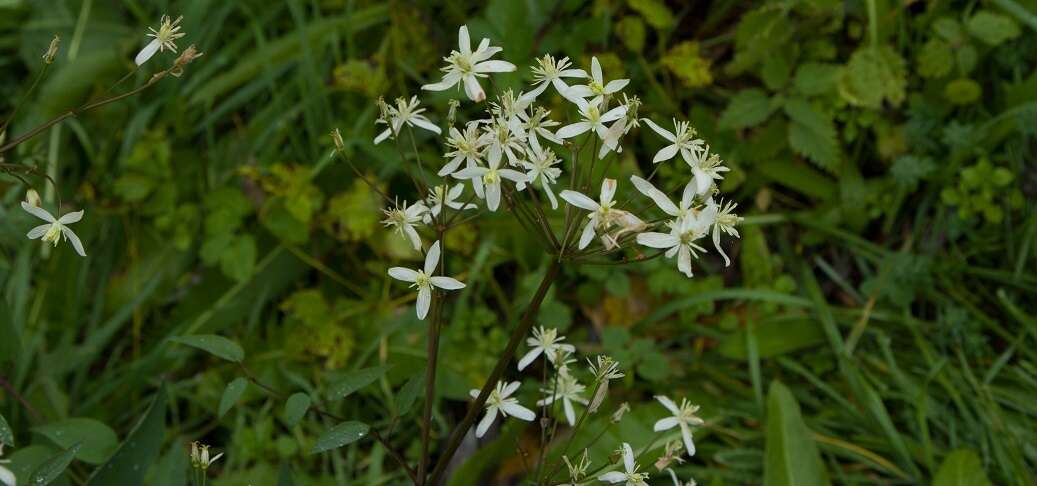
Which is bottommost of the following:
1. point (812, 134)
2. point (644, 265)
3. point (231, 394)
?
point (231, 394)

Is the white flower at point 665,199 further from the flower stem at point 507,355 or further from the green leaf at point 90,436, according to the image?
the green leaf at point 90,436

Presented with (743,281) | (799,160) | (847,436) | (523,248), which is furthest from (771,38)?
(847,436)

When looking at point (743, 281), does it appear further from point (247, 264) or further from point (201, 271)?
point (201, 271)

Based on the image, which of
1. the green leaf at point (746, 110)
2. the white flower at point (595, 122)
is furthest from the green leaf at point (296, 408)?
the green leaf at point (746, 110)

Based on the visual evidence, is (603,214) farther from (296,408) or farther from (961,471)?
(961,471)

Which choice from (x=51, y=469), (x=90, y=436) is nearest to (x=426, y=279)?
(x=51, y=469)

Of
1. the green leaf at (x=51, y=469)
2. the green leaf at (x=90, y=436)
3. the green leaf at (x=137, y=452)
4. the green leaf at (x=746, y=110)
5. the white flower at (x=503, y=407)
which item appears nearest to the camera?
the green leaf at (x=51, y=469)

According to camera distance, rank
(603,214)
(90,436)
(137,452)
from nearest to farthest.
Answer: (603,214) → (137,452) → (90,436)
